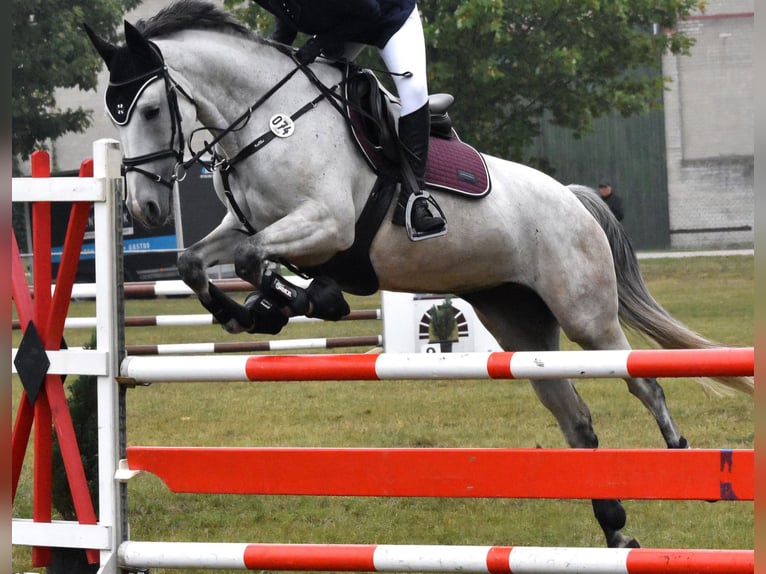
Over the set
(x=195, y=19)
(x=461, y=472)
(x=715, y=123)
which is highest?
(x=715, y=123)

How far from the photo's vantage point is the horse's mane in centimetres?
421

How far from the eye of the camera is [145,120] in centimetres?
391

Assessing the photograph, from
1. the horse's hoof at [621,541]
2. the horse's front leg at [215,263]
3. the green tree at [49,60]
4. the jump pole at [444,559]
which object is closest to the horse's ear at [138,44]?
the horse's front leg at [215,263]

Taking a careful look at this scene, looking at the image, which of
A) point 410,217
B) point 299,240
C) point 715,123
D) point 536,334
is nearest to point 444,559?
point 299,240

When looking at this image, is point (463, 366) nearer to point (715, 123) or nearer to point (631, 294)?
point (631, 294)

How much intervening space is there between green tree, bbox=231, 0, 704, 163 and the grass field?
6955mm

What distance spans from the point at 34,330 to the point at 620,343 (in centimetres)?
259

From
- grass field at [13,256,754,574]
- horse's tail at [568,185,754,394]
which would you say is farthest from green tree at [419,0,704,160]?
horse's tail at [568,185,754,394]

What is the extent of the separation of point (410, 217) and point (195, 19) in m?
1.08

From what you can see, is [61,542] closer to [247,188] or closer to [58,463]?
[58,463]

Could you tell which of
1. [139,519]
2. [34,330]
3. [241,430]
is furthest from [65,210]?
[34,330]

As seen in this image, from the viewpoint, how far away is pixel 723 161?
27.8 metres

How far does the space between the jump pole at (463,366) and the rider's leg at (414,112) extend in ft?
4.02

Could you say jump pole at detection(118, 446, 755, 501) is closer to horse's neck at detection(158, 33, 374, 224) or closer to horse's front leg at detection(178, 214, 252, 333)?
horse's front leg at detection(178, 214, 252, 333)
